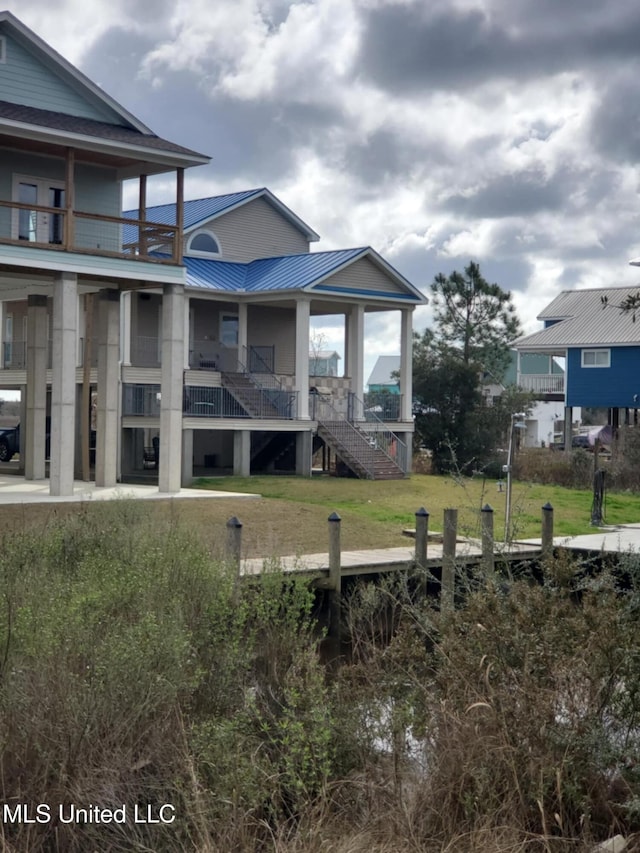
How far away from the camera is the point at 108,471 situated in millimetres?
29922

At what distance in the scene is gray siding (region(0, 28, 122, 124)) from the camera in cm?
2752

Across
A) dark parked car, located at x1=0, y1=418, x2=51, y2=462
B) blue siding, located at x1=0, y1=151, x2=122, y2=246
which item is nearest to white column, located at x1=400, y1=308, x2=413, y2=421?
dark parked car, located at x1=0, y1=418, x2=51, y2=462

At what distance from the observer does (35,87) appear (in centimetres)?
2791

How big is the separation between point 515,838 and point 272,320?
33.2 m

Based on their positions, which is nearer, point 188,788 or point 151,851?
point 151,851

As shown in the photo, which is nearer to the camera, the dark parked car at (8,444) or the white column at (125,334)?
the white column at (125,334)

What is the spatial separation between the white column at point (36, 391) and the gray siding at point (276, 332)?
972 centimetres

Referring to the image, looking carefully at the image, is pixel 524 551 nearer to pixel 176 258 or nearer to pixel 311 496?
pixel 311 496

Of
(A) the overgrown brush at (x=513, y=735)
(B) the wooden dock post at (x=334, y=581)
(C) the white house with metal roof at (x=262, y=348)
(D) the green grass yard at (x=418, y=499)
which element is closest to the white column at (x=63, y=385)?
(D) the green grass yard at (x=418, y=499)

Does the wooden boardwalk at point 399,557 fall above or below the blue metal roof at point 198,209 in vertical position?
below

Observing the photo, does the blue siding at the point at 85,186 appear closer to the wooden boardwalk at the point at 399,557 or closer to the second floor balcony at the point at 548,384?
the wooden boardwalk at the point at 399,557

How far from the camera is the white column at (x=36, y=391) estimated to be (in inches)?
1222

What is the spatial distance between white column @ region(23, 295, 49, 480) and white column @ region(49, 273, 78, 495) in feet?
14.2

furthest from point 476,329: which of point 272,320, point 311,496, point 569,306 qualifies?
point 311,496
